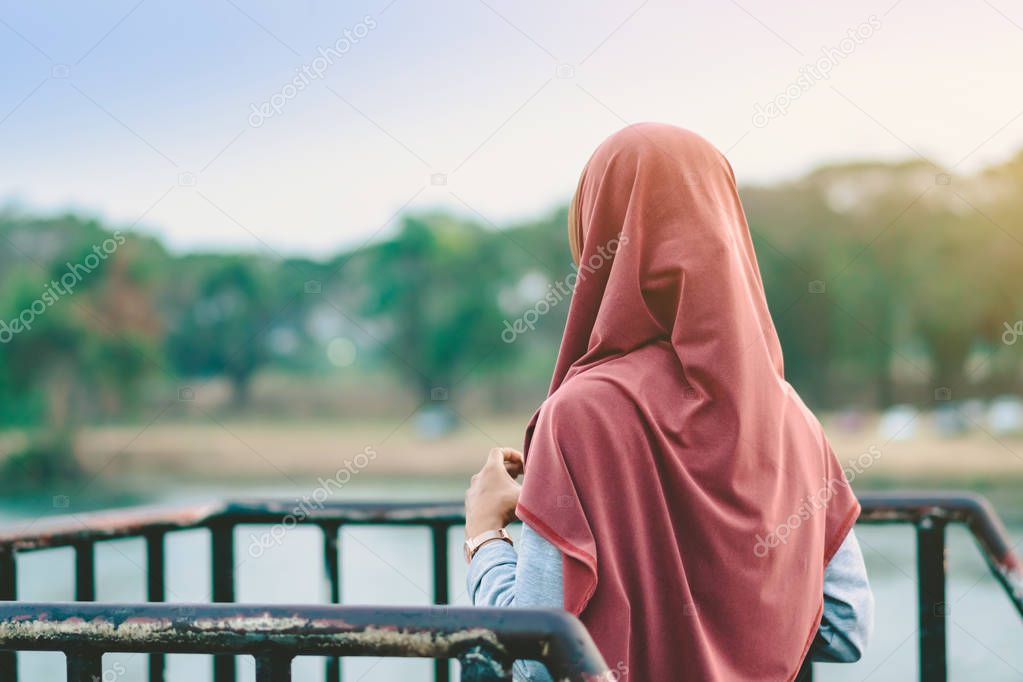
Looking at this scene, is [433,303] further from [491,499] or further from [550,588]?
[550,588]

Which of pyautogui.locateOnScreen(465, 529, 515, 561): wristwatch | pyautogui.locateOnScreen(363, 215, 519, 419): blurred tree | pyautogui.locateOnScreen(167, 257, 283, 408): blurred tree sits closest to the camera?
pyautogui.locateOnScreen(465, 529, 515, 561): wristwatch

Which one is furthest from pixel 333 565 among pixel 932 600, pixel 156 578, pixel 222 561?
pixel 932 600

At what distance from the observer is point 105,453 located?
2834 centimetres

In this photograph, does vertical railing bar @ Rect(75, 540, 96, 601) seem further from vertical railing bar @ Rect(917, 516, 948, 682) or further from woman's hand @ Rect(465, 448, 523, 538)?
vertical railing bar @ Rect(917, 516, 948, 682)

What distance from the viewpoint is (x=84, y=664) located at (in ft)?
3.42

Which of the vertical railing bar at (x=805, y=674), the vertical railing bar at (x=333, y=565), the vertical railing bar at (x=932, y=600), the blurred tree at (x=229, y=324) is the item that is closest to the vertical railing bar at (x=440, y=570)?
the vertical railing bar at (x=333, y=565)

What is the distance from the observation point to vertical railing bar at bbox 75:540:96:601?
1.55 metres

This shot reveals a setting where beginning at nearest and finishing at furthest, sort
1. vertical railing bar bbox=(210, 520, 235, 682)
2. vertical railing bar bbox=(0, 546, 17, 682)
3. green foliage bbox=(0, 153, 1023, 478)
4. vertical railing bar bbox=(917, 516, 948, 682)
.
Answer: vertical railing bar bbox=(0, 546, 17, 682) < vertical railing bar bbox=(917, 516, 948, 682) < vertical railing bar bbox=(210, 520, 235, 682) < green foliage bbox=(0, 153, 1023, 478)

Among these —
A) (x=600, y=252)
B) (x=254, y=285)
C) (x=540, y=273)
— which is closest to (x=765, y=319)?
(x=600, y=252)

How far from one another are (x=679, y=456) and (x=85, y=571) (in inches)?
40.0

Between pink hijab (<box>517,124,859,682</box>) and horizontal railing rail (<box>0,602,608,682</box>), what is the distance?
8.7 inches

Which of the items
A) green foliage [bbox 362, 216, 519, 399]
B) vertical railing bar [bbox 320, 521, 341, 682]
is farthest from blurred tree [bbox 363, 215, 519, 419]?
vertical railing bar [bbox 320, 521, 341, 682]

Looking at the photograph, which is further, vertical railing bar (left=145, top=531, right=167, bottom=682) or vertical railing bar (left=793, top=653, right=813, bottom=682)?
vertical railing bar (left=145, top=531, right=167, bottom=682)

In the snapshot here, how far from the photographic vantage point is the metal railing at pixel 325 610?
96 cm
